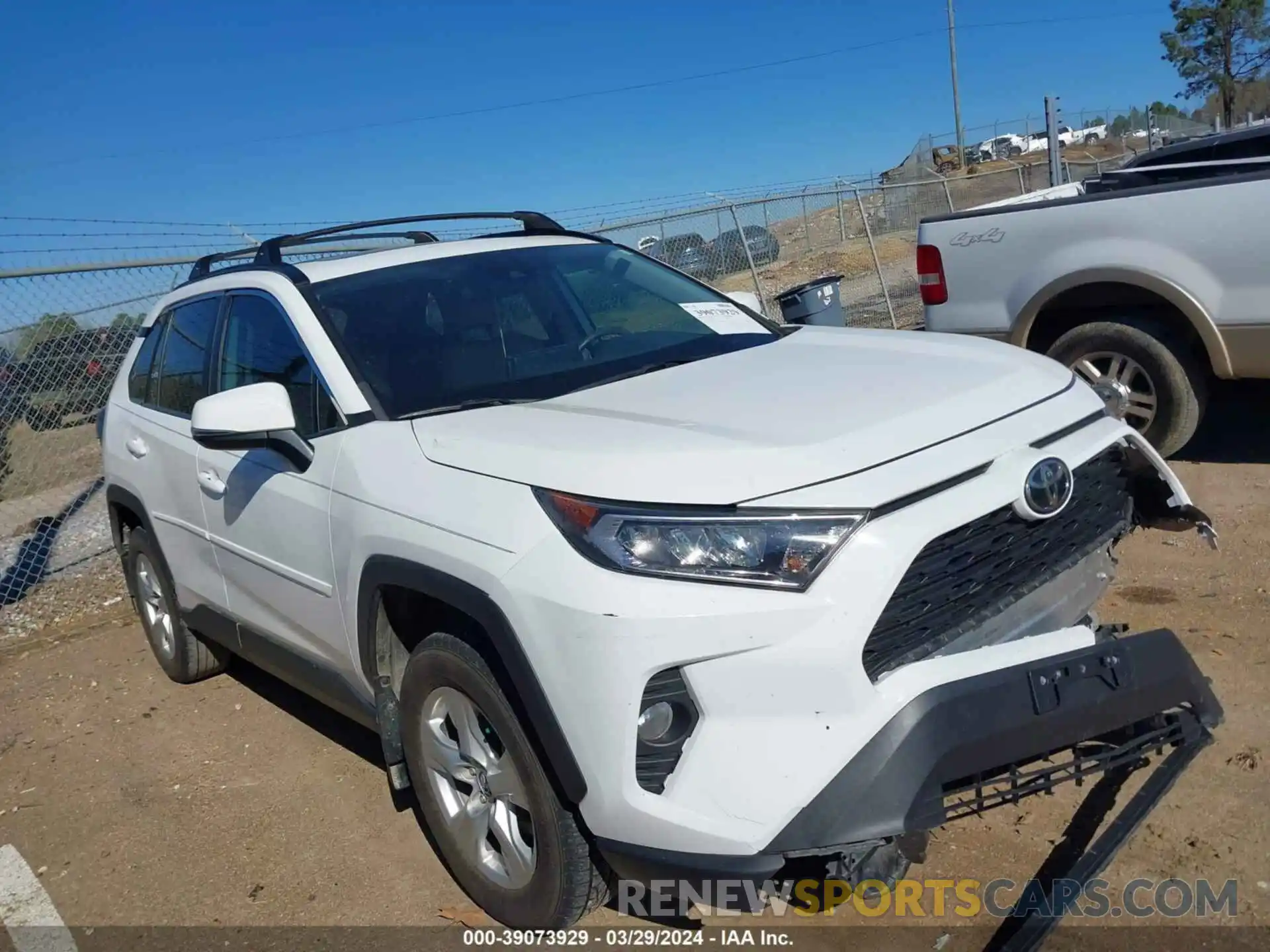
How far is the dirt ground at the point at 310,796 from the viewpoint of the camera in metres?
3.01

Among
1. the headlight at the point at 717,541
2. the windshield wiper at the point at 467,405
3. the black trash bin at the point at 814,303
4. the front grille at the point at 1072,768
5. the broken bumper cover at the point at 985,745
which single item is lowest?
the front grille at the point at 1072,768

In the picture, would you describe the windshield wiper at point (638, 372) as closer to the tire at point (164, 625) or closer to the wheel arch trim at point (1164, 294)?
the tire at point (164, 625)

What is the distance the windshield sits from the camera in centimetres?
328

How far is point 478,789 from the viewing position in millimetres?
2896

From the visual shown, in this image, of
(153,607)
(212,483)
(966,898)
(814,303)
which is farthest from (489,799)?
(814,303)

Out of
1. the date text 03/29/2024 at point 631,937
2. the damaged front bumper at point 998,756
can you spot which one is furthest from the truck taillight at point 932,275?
the date text 03/29/2024 at point 631,937

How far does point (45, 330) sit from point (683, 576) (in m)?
7.09

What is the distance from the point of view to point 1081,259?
18.5 ft

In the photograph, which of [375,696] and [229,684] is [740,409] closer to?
[375,696]

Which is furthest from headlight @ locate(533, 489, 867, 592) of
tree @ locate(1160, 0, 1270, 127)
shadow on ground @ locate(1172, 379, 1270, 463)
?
tree @ locate(1160, 0, 1270, 127)

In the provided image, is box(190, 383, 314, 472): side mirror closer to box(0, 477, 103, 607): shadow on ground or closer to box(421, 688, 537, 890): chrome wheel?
box(421, 688, 537, 890): chrome wheel

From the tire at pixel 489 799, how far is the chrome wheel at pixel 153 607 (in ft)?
8.30

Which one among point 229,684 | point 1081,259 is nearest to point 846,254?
point 1081,259

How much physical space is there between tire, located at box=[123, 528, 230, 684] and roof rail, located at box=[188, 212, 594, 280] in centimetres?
131
